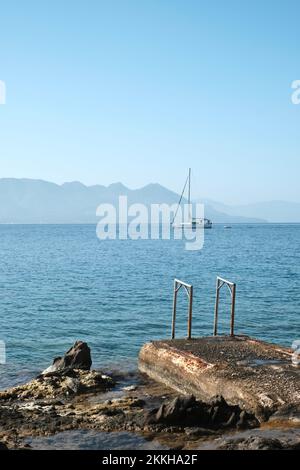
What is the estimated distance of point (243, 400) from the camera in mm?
15508

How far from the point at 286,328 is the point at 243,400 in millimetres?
16444

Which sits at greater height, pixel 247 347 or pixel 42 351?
pixel 247 347

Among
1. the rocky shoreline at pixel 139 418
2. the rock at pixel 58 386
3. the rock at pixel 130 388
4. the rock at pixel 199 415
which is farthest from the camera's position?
the rock at pixel 130 388

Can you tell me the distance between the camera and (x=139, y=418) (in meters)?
14.9

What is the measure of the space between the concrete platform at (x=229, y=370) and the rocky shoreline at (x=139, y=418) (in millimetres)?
586

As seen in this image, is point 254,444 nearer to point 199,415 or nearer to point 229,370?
point 199,415

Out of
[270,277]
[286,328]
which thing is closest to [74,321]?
[286,328]

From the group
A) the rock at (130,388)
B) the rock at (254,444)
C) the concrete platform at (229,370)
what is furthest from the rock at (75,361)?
the rock at (254,444)

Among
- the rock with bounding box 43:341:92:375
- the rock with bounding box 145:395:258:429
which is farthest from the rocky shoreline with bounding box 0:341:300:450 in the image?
the rock with bounding box 43:341:92:375

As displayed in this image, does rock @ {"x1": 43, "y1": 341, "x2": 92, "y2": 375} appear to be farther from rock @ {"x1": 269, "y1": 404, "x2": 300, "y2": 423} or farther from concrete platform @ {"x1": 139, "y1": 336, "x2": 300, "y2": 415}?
rock @ {"x1": 269, "y1": 404, "x2": 300, "y2": 423}

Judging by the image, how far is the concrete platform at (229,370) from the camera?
15391mm

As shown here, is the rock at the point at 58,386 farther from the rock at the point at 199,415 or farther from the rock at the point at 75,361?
the rock at the point at 199,415
